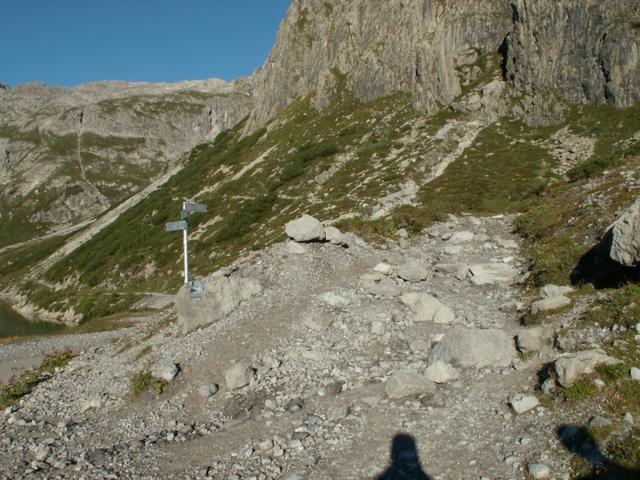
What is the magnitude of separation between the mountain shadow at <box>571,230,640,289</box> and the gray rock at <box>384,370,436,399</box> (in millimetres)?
7515

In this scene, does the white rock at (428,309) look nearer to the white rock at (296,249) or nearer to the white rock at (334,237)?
the white rock at (296,249)

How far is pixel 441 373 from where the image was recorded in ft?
47.3

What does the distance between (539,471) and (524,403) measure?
2.37m


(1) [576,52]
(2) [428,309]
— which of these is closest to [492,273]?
(2) [428,309]

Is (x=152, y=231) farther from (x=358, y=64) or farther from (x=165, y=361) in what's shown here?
(x=165, y=361)

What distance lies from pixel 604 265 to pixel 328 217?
33095mm

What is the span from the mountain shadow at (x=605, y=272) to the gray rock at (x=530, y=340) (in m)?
3.66

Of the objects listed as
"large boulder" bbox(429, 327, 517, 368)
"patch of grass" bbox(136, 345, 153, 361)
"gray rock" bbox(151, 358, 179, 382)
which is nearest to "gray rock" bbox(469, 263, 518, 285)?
"large boulder" bbox(429, 327, 517, 368)

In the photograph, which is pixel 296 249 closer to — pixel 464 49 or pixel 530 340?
pixel 530 340

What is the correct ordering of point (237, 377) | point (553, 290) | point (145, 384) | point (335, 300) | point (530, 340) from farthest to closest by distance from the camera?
1. point (335, 300)
2. point (553, 290)
3. point (145, 384)
4. point (237, 377)
5. point (530, 340)

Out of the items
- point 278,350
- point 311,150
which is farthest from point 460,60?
point 278,350

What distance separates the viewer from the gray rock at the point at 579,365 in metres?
12.0

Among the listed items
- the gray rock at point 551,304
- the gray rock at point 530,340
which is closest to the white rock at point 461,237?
the gray rock at point 551,304

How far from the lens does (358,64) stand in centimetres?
9250
